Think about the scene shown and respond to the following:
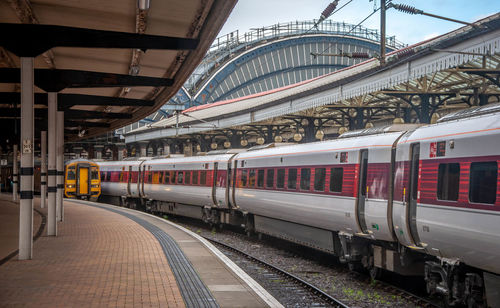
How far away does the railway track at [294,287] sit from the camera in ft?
38.7

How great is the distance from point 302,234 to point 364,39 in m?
82.8

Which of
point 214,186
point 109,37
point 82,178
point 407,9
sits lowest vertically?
point 82,178

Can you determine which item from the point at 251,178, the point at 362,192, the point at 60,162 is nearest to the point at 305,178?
the point at 362,192

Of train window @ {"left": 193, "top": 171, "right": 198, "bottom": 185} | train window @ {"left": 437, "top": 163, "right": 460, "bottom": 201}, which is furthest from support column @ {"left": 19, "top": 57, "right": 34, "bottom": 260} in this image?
train window @ {"left": 193, "top": 171, "right": 198, "bottom": 185}

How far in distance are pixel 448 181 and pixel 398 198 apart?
5.65ft

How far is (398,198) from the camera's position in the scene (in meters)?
11.6

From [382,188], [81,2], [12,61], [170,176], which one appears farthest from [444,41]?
[170,176]

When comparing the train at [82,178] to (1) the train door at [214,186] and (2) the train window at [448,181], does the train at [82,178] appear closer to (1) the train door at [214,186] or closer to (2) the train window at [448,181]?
(1) the train door at [214,186]

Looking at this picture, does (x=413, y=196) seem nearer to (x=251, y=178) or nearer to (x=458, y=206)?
(x=458, y=206)

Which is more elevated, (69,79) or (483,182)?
(69,79)

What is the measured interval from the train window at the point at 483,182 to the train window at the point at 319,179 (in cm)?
631

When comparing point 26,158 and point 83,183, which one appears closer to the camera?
point 26,158

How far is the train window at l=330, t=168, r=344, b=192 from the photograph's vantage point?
14531 mm

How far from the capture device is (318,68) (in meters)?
97.6
